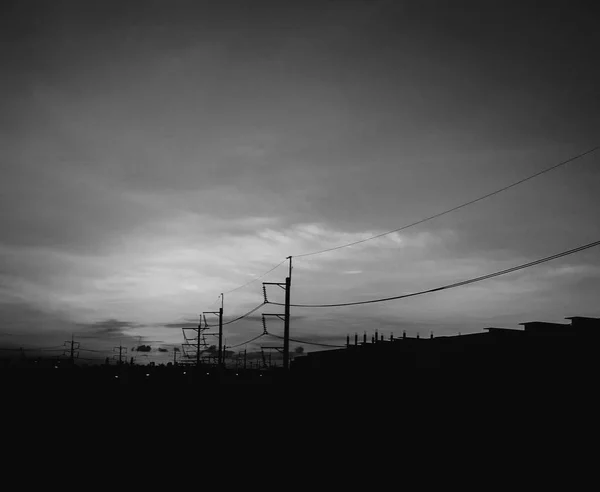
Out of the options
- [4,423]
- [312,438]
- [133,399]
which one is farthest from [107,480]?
[133,399]

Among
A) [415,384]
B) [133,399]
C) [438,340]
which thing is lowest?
[133,399]

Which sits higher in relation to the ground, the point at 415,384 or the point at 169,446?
the point at 415,384

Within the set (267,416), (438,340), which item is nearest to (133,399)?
(267,416)

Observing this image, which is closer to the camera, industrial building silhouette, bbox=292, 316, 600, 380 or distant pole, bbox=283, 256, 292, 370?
industrial building silhouette, bbox=292, 316, 600, 380

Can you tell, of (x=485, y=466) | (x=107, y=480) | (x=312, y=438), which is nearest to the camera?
(x=107, y=480)

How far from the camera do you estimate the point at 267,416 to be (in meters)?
29.4

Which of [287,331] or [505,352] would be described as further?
[287,331]

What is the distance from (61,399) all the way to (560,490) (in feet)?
127

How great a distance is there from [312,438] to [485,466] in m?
9.26

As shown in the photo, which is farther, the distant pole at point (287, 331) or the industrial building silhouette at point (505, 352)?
the distant pole at point (287, 331)

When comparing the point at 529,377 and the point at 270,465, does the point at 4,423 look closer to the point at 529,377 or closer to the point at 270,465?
the point at 270,465

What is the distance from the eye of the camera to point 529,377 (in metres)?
18.9

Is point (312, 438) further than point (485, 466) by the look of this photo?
Yes

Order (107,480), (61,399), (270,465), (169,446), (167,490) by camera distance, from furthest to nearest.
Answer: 1. (61,399)
2. (169,446)
3. (270,465)
4. (107,480)
5. (167,490)
